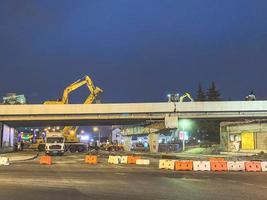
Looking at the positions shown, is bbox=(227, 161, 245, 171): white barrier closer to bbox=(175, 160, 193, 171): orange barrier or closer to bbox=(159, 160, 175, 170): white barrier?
bbox=(175, 160, 193, 171): orange barrier

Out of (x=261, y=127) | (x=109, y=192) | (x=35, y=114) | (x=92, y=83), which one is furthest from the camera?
(x=92, y=83)

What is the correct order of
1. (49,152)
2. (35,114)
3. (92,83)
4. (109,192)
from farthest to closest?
(92,83), (35,114), (49,152), (109,192)

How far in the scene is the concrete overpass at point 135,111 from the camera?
74.3 m

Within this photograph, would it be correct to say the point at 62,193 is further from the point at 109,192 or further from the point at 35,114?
the point at 35,114

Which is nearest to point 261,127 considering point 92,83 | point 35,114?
point 92,83

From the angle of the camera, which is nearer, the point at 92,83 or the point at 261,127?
the point at 261,127

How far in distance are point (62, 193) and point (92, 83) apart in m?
64.0

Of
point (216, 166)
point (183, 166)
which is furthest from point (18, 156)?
point (216, 166)

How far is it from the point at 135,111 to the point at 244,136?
17923mm

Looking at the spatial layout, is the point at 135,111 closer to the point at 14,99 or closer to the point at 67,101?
the point at 67,101

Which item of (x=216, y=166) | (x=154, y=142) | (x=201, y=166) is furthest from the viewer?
(x=154, y=142)

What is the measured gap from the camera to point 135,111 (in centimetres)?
7562

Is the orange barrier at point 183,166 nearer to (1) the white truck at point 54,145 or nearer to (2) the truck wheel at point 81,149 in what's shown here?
(1) the white truck at point 54,145

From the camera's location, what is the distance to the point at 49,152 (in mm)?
63750
